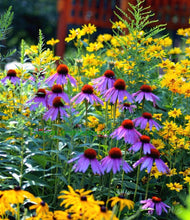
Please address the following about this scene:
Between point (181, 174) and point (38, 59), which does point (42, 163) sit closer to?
point (38, 59)

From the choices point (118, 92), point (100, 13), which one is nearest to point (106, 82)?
point (118, 92)

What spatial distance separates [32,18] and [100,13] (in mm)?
3478

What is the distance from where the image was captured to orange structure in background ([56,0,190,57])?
8.69 meters

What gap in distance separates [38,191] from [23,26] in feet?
31.6

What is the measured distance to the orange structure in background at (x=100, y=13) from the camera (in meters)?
8.69

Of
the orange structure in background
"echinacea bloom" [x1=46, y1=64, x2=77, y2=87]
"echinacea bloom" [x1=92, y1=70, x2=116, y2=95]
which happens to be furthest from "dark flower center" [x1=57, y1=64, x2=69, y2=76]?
the orange structure in background

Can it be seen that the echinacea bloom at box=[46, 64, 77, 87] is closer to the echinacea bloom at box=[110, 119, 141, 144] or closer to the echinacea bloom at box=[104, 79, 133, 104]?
the echinacea bloom at box=[104, 79, 133, 104]

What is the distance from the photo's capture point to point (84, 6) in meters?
8.90

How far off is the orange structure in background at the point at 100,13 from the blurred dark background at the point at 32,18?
2293mm

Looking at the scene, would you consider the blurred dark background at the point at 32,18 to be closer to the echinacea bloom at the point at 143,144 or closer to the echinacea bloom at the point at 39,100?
the echinacea bloom at the point at 39,100

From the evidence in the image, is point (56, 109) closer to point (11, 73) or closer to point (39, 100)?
A: point (39, 100)

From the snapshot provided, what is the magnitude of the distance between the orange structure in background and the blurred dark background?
2.29 m

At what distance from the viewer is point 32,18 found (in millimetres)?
11906

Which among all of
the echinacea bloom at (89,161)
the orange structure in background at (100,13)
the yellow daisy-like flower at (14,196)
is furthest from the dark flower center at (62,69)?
the orange structure in background at (100,13)
